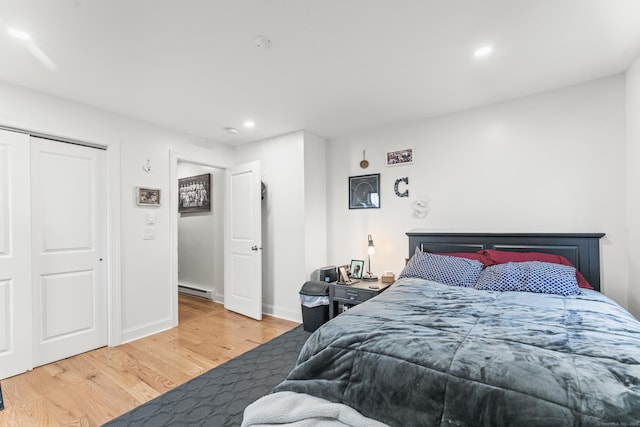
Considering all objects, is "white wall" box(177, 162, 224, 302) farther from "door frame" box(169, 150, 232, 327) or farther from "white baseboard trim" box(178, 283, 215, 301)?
"door frame" box(169, 150, 232, 327)

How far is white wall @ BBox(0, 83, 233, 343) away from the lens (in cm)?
274

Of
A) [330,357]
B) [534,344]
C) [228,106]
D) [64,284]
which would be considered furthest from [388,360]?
[64,284]

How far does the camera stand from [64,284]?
282cm

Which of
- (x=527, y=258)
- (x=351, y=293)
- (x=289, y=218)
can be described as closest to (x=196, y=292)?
(x=289, y=218)

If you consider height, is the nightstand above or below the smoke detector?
below

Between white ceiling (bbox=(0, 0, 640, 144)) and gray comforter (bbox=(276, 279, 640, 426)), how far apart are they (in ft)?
5.69

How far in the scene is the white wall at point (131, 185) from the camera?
2.74m

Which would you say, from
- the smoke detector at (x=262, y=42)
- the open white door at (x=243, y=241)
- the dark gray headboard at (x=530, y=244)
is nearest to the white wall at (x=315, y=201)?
the open white door at (x=243, y=241)

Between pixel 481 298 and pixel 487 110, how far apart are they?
78.5 inches

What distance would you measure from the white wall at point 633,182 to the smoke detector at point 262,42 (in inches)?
107

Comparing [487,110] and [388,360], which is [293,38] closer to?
[388,360]

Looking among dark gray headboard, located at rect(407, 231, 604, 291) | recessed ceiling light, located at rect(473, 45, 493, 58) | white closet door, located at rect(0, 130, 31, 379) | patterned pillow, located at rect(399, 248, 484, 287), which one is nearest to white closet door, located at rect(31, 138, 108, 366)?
white closet door, located at rect(0, 130, 31, 379)

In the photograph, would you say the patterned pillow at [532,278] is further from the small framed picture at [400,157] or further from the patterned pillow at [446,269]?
the small framed picture at [400,157]

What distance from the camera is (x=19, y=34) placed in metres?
1.84
